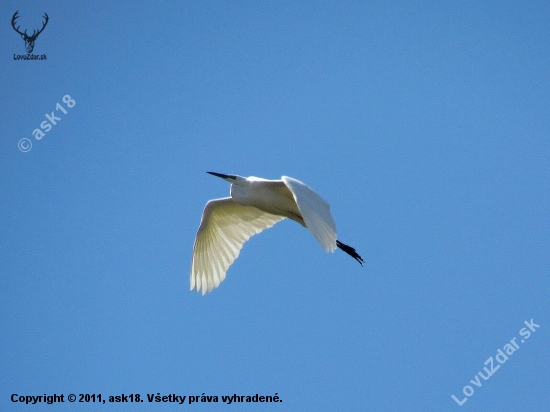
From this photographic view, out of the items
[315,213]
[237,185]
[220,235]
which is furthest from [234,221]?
[315,213]

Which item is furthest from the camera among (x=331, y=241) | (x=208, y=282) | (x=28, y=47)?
(x=28, y=47)

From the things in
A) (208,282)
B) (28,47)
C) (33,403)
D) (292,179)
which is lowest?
(33,403)

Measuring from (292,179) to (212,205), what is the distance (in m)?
2.75

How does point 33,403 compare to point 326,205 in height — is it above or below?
below

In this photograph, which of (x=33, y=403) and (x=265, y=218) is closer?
(x=33, y=403)

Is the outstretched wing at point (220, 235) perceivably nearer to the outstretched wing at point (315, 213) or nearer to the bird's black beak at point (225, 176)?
the bird's black beak at point (225, 176)

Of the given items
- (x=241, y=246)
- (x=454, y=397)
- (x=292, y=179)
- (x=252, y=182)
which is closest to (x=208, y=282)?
(x=241, y=246)

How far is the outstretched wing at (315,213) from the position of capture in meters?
8.87

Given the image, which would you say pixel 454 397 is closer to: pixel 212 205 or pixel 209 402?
pixel 209 402

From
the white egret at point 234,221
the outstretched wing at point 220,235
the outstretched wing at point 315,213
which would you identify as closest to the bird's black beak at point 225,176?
the white egret at point 234,221

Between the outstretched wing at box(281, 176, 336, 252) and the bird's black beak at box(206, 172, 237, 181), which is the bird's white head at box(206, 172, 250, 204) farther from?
the outstretched wing at box(281, 176, 336, 252)

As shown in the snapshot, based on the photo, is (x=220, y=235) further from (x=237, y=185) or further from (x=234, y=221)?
(x=237, y=185)

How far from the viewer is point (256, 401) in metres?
10.6

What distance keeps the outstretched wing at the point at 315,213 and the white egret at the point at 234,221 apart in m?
1.34
